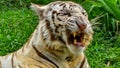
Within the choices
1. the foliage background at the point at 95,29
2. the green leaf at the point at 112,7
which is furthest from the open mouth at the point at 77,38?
the green leaf at the point at 112,7

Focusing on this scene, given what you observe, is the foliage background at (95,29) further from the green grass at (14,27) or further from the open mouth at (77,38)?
the open mouth at (77,38)

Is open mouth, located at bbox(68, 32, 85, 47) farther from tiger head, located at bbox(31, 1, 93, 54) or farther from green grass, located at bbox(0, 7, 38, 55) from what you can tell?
green grass, located at bbox(0, 7, 38, 55)

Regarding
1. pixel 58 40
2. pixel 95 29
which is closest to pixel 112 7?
pixel 95 29

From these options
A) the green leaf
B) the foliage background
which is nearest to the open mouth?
the foliage background

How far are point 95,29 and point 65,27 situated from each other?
8.66 feet

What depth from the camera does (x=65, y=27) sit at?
3.99 m

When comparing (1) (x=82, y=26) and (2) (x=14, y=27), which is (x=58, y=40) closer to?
(1) (x=82, y=26)

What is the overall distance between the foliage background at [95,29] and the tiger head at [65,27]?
167 cm

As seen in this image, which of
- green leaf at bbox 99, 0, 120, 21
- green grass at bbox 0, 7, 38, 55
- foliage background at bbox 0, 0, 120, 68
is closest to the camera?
foliage background at bbox 0, 0, 120, 68

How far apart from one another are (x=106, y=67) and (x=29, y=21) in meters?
1.69

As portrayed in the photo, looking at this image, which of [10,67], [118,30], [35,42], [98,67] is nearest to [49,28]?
[35,42]

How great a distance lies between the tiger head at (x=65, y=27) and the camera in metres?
3.92

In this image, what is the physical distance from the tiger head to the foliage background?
167 cm

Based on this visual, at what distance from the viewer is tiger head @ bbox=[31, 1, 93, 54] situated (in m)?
3.92
